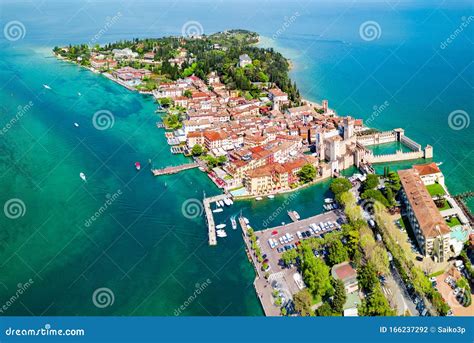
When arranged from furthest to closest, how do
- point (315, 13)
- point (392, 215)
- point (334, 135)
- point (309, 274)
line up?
point (315, 13) → point (334, 135) → point (392, 215) → point (309, 274)

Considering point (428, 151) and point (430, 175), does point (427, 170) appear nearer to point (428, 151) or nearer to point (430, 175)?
point (430, 175)

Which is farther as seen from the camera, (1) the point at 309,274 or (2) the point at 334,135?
(2) the point at 334,135

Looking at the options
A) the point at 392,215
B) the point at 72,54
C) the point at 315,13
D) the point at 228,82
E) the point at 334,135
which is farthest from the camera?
the point at 315,13

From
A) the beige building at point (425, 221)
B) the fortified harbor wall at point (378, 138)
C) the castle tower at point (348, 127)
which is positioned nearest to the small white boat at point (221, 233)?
the beige building at point (425, 221)

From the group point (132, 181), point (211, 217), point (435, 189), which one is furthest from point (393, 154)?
point (132, 181)

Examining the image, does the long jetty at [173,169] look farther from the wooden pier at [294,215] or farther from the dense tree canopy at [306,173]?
the wooden pier at [294,215]

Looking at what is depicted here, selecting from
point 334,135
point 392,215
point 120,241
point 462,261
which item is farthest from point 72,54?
point 462,261

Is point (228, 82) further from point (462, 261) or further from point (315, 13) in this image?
point (315, 13)
